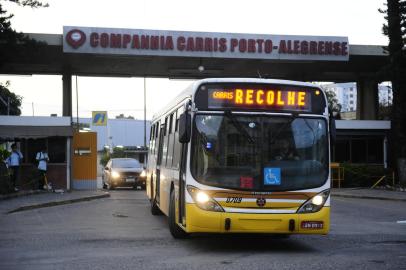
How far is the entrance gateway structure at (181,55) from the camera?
34.2 m

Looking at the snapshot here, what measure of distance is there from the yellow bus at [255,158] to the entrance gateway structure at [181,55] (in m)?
19.1

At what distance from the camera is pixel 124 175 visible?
34969 millimetres

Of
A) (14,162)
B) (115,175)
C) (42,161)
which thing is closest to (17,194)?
(14,162)

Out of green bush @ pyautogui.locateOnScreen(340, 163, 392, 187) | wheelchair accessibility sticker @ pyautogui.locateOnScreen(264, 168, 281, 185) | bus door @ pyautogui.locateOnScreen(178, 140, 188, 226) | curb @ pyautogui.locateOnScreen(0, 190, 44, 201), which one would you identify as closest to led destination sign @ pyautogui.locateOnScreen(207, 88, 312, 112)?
bus door @ pyautogui.locateOnScreen(178, 140, 188, 226)

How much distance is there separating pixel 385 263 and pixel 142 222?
771cm

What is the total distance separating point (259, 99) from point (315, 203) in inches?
75.4

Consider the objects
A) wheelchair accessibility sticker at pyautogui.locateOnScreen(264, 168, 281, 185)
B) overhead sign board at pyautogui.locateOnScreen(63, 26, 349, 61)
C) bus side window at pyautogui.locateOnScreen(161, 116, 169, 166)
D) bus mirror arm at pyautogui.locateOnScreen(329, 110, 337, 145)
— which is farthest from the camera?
overhead sign board at pyautogui.locateOnScreen(63, 26, 349, 61)

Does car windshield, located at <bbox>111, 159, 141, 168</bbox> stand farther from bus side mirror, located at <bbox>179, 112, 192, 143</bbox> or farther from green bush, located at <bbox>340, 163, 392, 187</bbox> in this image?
bus side mirror, located at <bbox>179, 112, 192, 143</bbox>

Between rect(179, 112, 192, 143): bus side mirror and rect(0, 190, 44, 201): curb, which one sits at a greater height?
rect(179, 112, 192, 143): bus side mirror

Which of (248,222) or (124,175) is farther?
(124,175)

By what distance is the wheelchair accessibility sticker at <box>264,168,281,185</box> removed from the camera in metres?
11.1

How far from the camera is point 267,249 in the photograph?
11.6m

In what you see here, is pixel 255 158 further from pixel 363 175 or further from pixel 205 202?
pixel 363 175

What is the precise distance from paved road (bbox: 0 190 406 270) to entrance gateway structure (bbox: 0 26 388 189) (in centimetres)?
1599
